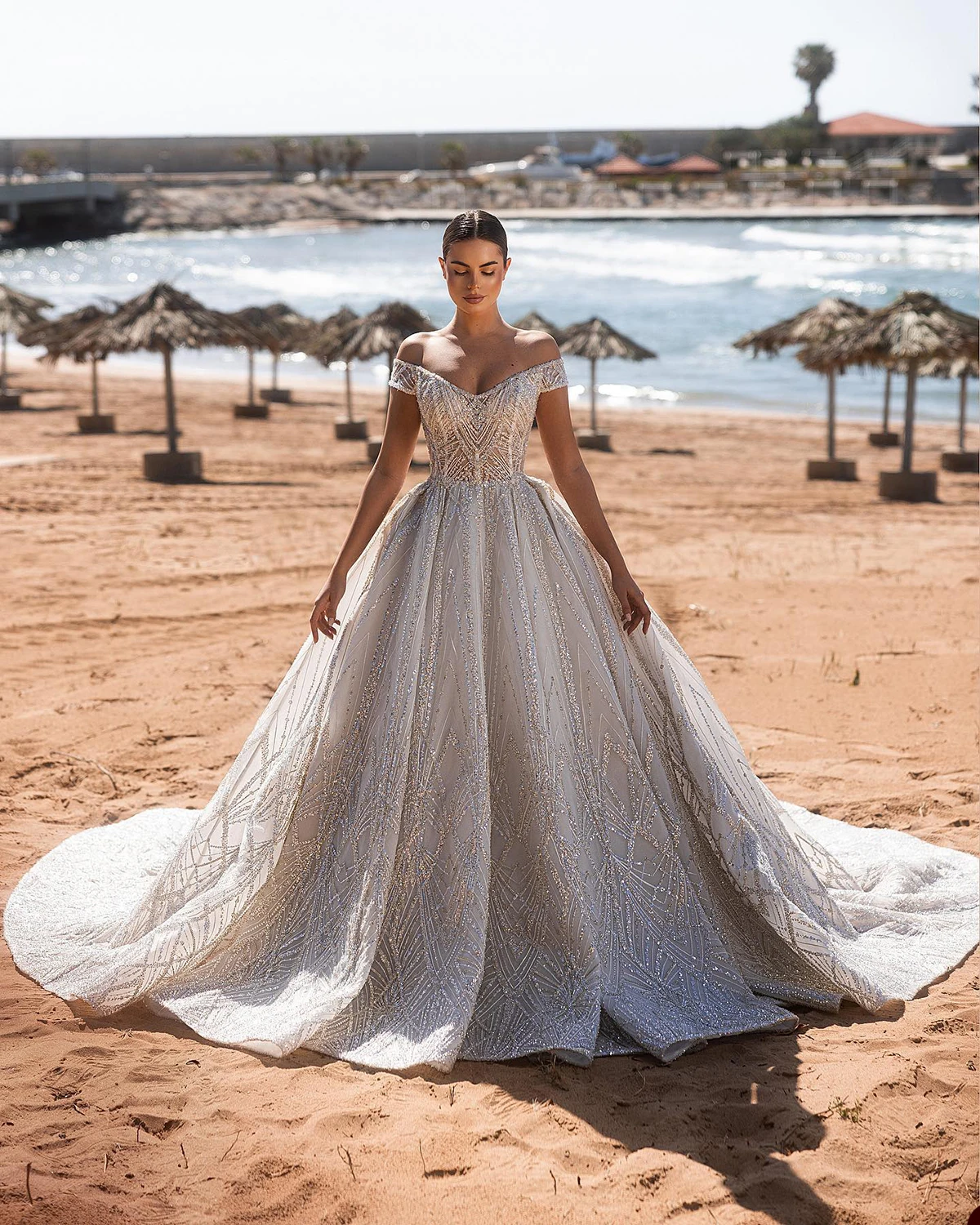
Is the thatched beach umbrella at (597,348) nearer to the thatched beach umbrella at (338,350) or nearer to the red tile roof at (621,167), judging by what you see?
the thatched beach umbrella at (338,350)

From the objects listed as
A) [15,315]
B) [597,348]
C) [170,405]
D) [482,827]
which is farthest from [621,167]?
[482,827]

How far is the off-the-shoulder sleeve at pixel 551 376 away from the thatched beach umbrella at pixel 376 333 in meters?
10.9

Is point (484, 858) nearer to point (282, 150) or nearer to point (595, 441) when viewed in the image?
point (595, 441)

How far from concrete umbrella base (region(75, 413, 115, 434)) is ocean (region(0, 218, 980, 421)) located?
7.95 metres

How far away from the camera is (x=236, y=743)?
4.99 meters

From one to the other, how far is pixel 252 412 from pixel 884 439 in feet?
27.9

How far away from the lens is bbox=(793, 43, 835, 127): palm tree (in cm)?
8738

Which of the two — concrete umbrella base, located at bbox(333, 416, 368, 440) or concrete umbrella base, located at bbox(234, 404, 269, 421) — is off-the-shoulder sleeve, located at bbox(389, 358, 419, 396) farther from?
concrete umbrella base, located at bbox(234, 404, 269, 421)

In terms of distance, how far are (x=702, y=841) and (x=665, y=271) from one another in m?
48.3

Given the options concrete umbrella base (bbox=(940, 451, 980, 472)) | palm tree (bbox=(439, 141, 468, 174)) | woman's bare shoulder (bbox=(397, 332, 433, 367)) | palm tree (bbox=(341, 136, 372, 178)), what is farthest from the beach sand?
palm tree (bbox=(439, 141, 468, 174))

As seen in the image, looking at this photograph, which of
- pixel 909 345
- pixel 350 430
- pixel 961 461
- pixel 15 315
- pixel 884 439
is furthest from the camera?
pixel 15 315

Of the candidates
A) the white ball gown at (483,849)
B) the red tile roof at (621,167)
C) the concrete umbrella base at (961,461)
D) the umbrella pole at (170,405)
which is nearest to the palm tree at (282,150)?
the red tile roof at (621,167)

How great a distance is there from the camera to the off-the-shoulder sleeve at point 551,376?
310 centimetres

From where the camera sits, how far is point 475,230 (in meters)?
3.01
